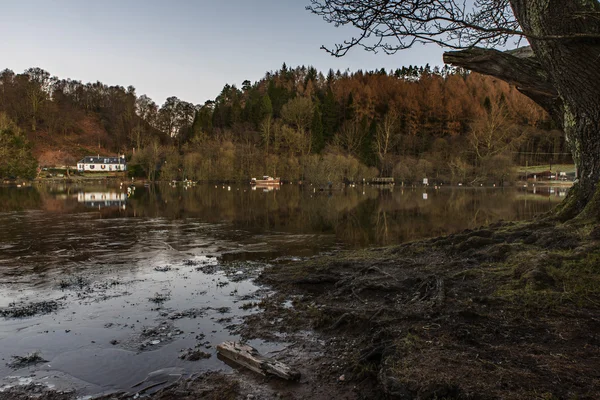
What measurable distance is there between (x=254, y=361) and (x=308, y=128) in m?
99.2

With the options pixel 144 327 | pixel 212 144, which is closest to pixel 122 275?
pixel 144 327

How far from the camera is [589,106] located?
727 cm

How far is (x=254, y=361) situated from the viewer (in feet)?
16.8

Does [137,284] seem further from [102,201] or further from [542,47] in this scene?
[102,201]

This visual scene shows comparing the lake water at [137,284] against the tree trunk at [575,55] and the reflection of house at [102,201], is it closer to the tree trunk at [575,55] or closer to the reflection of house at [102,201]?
the tree trunk at [575,55]

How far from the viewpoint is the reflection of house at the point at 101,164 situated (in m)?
104

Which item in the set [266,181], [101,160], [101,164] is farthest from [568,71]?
[101,160]

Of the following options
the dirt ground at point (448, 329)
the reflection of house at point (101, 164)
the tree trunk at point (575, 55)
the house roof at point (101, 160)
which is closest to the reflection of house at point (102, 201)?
the dirt ground at point (448, 329)

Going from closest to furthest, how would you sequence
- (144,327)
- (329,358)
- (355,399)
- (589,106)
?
(355,399) → (329,358) → (144,327) → (589,106)

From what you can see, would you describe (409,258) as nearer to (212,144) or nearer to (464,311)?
(464,311)

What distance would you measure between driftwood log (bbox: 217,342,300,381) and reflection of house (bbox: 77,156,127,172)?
11055 centimetres

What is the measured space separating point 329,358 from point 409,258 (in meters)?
5.11

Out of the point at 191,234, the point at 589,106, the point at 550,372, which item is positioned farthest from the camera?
the point at 191,234

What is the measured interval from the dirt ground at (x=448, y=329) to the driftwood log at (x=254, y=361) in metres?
0.11
